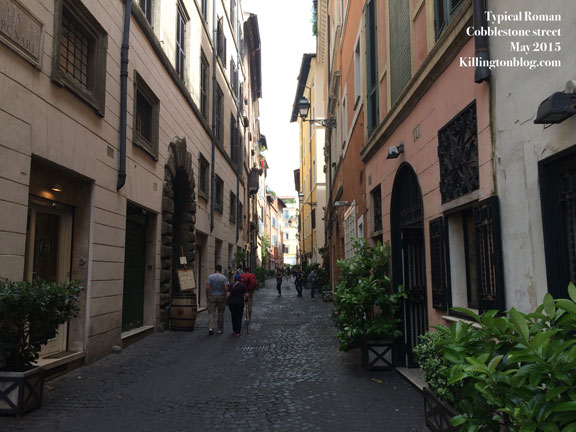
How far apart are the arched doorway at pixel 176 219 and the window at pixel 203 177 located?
51.8 inches

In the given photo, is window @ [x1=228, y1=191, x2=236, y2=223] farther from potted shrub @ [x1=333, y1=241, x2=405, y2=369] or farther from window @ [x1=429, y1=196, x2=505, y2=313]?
window @ [x1=429, y1=196, x2=505, y2=313]

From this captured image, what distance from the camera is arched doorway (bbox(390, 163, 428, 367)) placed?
7332 mm

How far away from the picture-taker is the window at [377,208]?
9.25 m

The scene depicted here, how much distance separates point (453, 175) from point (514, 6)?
75.9 inches

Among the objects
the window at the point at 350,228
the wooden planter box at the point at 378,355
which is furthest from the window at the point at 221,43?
the wooden planter box at the point at 378,355

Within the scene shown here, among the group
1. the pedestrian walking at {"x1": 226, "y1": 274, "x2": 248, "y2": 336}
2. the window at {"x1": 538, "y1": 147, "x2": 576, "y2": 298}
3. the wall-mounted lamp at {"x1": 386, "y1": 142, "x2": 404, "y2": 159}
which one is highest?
the wall-mounted lamp at {"x1": 386, "y1": 142, "x2": 404, "y2": 159}

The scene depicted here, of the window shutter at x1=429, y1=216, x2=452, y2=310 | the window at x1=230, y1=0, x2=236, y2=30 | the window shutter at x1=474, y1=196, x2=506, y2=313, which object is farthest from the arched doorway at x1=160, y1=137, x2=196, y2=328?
the window at x1=230, y1=0, x2=236, y2=30

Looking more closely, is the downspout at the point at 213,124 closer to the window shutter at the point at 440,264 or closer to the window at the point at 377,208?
the window at the point at 377,208

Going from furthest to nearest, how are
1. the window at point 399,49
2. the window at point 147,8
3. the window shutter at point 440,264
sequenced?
the window at point 147,8
the window at point 399,49
the window shutter at point 440,264

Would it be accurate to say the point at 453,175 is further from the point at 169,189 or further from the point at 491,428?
the point at 169,189

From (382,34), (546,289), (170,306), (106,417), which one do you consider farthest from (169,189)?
(546,289)

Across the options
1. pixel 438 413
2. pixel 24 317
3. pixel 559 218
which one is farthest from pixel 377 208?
pixel 24 317

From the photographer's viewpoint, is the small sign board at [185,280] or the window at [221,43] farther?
the window at [221,43]

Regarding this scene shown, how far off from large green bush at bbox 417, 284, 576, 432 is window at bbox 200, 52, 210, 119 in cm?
1567
